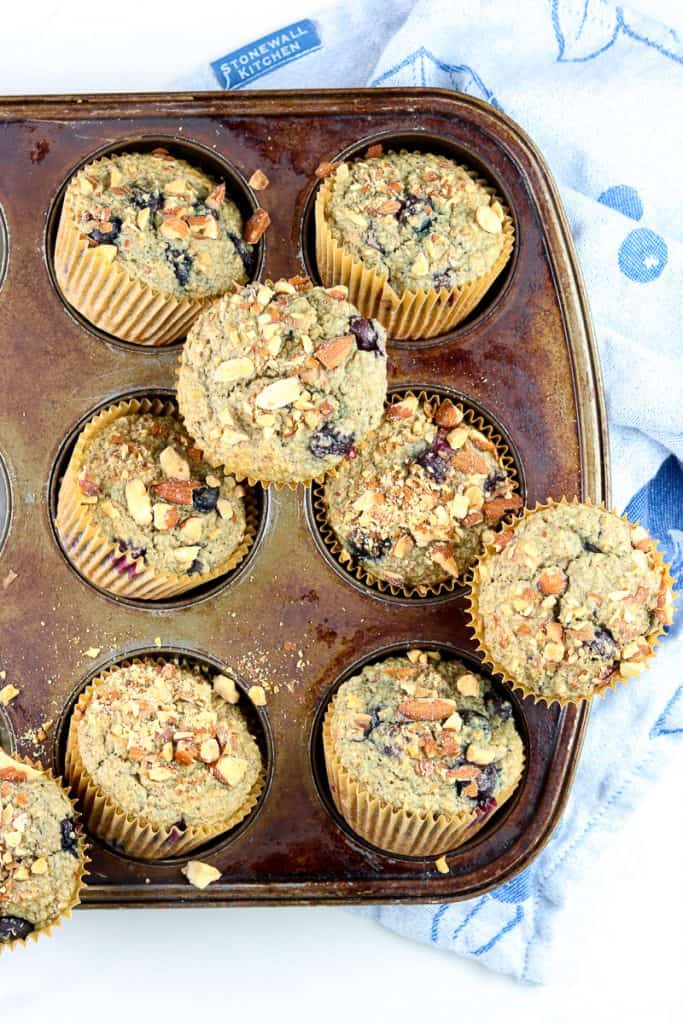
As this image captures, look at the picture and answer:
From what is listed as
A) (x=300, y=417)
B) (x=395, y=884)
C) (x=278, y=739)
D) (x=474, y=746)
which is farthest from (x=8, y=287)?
(x=395, y=884)

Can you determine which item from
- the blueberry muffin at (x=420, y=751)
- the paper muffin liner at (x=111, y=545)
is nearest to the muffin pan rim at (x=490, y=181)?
the paper muffin liner at (x=111, y=545)

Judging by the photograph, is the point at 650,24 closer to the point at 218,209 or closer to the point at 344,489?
the point at 218,209

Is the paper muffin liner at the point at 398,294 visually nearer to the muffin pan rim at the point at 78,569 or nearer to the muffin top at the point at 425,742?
the muffin pan rim at the point at 78,569

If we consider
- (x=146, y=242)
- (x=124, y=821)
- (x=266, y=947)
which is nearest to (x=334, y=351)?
(x=146, y=242)

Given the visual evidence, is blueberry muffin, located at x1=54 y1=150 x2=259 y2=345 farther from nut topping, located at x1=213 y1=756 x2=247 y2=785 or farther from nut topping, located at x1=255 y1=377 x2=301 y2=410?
nut topping, located at x1=213 y1=756 x2=247 y2=785

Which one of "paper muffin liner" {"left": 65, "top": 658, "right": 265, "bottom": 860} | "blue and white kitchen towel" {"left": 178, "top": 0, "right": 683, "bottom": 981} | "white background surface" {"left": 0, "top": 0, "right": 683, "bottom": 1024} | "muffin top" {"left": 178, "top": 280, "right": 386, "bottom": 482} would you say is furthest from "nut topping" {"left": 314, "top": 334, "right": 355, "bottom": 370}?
"white background surface" {"left": 0, "top": 0, "right": 683, "bottom": 1024}
